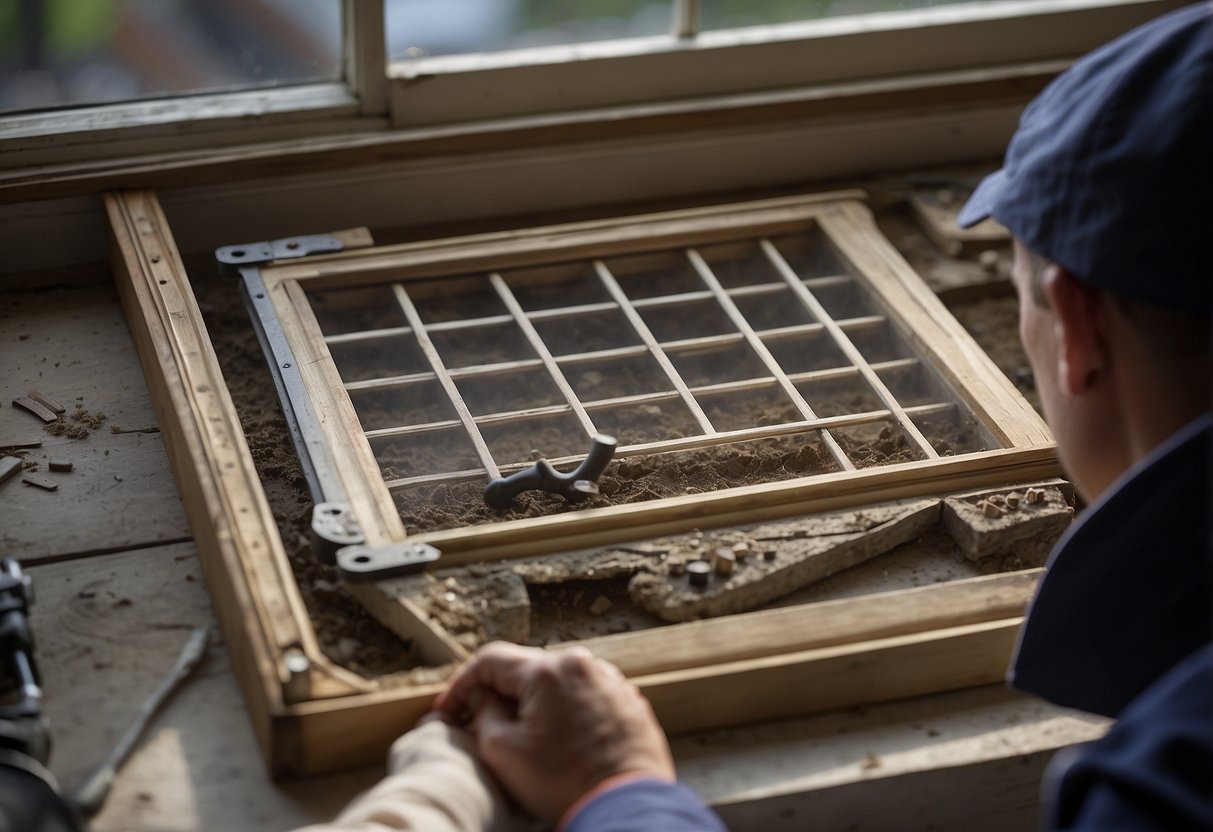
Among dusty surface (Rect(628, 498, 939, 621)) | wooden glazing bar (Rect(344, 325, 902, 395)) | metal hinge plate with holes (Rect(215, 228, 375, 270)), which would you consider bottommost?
dusty surface (Rect(628, 498, 939, 621))

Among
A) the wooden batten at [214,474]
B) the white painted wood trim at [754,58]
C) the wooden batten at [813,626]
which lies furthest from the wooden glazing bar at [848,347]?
the wooden batten at [214,474]

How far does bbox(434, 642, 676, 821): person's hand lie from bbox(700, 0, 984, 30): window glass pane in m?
1.29

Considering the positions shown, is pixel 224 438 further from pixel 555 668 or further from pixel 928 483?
pixel 928 483

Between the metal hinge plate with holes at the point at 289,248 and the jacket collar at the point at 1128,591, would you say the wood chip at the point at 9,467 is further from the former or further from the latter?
the jacket collar at the point at 1128,591

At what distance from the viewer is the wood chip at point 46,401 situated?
5.24ft

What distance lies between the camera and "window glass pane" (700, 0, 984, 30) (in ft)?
6.85

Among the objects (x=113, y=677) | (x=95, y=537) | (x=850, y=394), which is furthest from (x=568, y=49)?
(x=113, y=677)

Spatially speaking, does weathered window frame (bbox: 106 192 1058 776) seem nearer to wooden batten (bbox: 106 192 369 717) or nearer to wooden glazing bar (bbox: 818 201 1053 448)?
wooden batten (bbox: 106 192 369 717)

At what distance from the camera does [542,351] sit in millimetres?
1662

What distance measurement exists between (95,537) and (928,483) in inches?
35.5

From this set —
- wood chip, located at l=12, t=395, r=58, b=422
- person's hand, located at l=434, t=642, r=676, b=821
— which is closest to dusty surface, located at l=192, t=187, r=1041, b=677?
person's hand, located at l=434, t=642, r=676, b=821

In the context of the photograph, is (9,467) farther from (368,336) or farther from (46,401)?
(368,336)

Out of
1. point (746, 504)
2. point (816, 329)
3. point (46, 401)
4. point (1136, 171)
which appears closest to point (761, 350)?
point (816, 329)

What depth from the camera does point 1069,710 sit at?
1.22m
